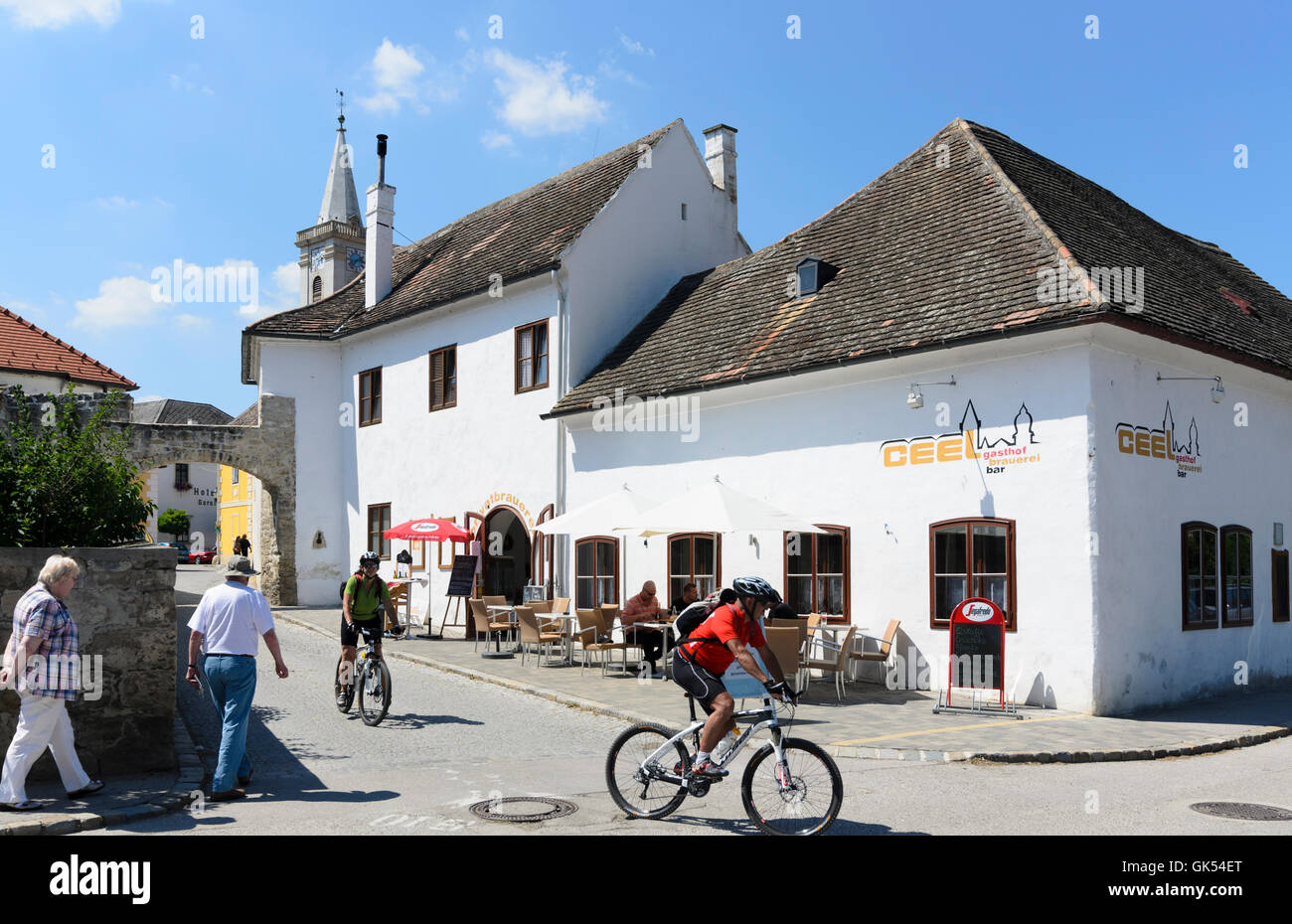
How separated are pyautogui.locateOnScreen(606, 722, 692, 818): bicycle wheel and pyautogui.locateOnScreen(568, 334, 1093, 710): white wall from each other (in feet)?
24.0

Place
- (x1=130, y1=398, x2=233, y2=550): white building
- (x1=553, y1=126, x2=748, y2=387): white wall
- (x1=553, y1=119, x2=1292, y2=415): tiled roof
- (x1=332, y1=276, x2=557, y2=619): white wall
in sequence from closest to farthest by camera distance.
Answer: (x1=553, y1=119, x2=1292, y2=415): tiled roof → (x1=553, y1=126, x2=748, y2=387): white wall → (x1=332, y1=276, x2=557, y2=619): white wall → (x1=130, y1=398, x2=233, y2=550): white building

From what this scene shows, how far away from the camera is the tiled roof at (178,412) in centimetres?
7744

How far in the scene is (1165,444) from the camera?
46.8 ft

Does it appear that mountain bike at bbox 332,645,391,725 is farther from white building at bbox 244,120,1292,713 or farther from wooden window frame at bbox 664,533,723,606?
wooden window frame at bbox 664,533,723,606

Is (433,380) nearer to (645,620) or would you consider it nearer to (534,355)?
A: (534,355)

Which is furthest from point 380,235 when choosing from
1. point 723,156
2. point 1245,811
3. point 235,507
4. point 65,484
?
point 235,507

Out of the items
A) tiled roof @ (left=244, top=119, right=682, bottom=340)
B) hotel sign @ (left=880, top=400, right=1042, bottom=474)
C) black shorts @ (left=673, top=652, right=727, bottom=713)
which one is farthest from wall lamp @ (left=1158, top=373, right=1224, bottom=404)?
tiled roof @ (left=244, top=119, right=682, bottom=340)

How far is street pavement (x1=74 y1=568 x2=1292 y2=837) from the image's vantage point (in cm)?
725

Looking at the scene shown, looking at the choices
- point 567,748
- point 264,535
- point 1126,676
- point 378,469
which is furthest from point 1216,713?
point 264,535

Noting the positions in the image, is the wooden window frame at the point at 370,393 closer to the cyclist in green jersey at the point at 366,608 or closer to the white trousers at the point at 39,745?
the cyclist in green jersey at the point at 366,608

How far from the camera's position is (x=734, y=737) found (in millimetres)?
7266

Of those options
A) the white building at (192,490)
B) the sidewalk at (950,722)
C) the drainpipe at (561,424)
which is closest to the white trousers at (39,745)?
the sidewalk at (950,722)

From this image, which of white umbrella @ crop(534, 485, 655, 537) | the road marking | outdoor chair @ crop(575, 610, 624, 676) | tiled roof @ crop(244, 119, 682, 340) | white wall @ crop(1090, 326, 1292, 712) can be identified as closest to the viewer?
the road marking

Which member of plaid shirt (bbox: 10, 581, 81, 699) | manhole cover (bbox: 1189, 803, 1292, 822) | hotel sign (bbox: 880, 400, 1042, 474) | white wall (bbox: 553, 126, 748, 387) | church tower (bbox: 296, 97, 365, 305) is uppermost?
church tower (bbox: 296, 97, 365, 305)
